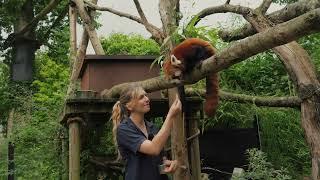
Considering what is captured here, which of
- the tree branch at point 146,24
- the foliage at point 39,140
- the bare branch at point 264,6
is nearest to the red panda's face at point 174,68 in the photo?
the tree branch at point 146,24

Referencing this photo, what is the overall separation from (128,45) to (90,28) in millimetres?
5721

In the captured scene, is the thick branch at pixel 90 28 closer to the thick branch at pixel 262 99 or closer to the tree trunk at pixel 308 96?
the thick branch at pixel 262 99

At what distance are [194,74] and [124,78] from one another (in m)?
2.59

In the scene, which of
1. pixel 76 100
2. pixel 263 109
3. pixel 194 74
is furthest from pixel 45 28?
pixel 194 74

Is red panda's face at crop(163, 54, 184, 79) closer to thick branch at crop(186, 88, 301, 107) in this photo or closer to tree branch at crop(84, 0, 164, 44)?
tree branch at crop(84, 0, 164, 44)

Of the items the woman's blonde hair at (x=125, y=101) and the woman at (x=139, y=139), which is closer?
the woman at (x=139, y=139)

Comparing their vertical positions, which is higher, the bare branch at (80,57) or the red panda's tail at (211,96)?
the bare branch at (80,57)

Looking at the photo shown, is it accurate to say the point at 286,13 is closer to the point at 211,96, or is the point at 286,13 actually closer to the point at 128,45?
the point at 211,96

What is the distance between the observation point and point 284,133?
8055 mm

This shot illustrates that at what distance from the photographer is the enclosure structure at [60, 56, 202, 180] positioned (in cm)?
545

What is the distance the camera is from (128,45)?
41.8 feet

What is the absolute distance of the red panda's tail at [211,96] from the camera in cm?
333

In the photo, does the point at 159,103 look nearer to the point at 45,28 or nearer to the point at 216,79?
the point at 216,79

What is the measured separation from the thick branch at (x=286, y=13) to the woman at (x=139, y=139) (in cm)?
237
